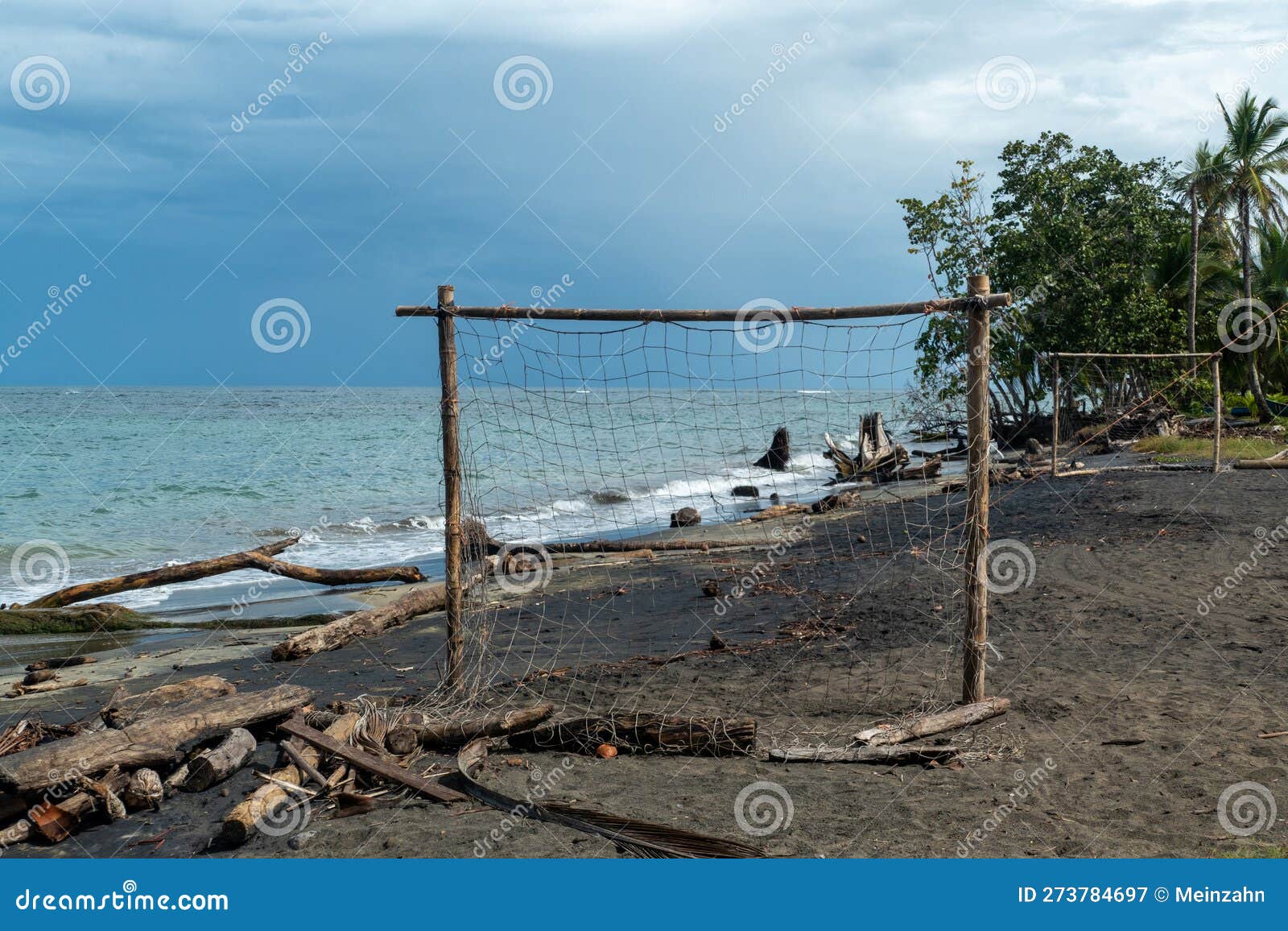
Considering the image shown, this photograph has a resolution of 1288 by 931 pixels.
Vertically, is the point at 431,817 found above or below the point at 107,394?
below

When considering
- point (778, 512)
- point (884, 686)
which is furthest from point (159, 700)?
point (778, 512)

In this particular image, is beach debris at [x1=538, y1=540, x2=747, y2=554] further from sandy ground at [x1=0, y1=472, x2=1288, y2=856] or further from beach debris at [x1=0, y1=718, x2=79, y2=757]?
beach debris at [x1=0, y1=718, x2=79, y2=757]

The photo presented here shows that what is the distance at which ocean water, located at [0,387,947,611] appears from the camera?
1211cm

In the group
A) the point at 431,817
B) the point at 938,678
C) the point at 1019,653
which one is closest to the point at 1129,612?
the point at 1019,653

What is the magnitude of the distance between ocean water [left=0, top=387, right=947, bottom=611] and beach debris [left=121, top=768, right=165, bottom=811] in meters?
2.64

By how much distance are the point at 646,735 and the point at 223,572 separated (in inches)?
294

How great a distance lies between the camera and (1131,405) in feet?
79.2

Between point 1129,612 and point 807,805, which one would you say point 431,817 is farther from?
point 1129,612

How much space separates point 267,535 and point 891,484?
12886 millimetres

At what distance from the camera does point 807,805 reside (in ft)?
14.2

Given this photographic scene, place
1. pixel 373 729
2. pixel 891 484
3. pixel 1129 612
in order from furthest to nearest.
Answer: pixel 891 484
pixel 1129 612
pixel 373 729

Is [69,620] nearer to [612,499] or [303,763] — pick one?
[303,763]

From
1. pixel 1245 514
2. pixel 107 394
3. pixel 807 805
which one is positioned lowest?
pixel 807 805

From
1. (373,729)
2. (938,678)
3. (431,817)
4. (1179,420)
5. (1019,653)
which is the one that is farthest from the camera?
(1179,420)
